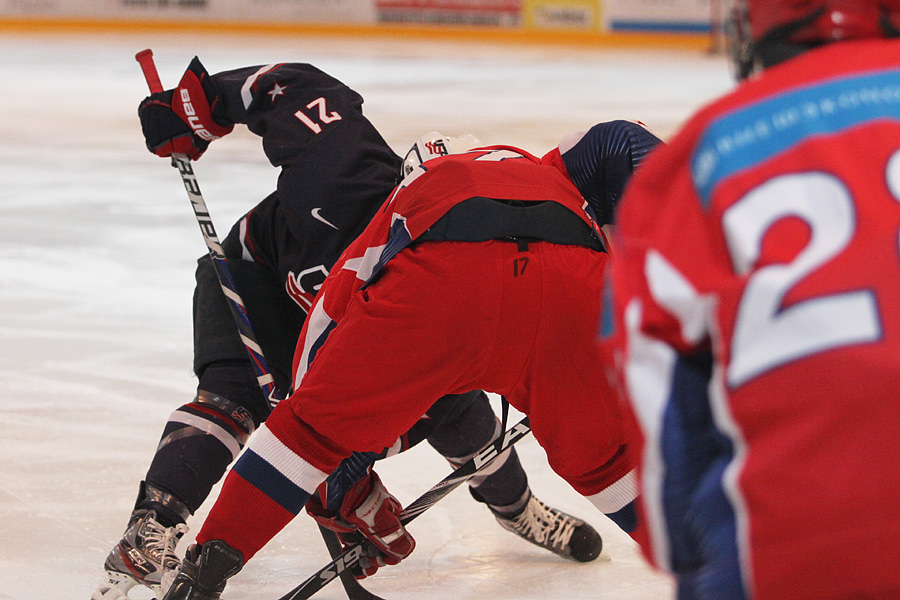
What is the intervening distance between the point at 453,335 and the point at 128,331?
6.89ft

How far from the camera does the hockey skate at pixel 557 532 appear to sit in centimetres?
206

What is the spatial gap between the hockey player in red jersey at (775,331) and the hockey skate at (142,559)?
1.19m

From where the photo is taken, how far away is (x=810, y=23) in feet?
2.71

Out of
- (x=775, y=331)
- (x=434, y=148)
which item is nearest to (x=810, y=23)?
(x=775, y=331)

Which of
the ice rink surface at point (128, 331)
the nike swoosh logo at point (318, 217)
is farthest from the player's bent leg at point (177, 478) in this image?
the nike swoosh logo at point (318, 217)

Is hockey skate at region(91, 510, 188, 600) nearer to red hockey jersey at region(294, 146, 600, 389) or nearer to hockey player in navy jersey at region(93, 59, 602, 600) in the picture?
hockey player in navy jersey at region(93, 59, 602, 600)

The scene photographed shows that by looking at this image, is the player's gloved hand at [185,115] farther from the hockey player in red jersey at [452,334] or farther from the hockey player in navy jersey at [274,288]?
the hockey player in red jersey at [452,334]

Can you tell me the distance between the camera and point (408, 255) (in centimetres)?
140

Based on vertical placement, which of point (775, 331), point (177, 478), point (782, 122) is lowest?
point (177, 478)

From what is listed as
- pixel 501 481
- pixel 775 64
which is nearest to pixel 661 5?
pixel 501 481

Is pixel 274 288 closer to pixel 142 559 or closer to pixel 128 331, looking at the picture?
pixel 142 559

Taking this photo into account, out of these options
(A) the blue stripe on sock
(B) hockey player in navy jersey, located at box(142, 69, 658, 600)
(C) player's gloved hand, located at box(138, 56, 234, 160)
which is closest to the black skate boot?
(B) hockey player in navy jersey, located at box(142, 69, 658, 600)

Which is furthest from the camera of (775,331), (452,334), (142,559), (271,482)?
(142,559)

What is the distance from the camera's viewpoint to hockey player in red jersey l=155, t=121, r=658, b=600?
1.36 meters
